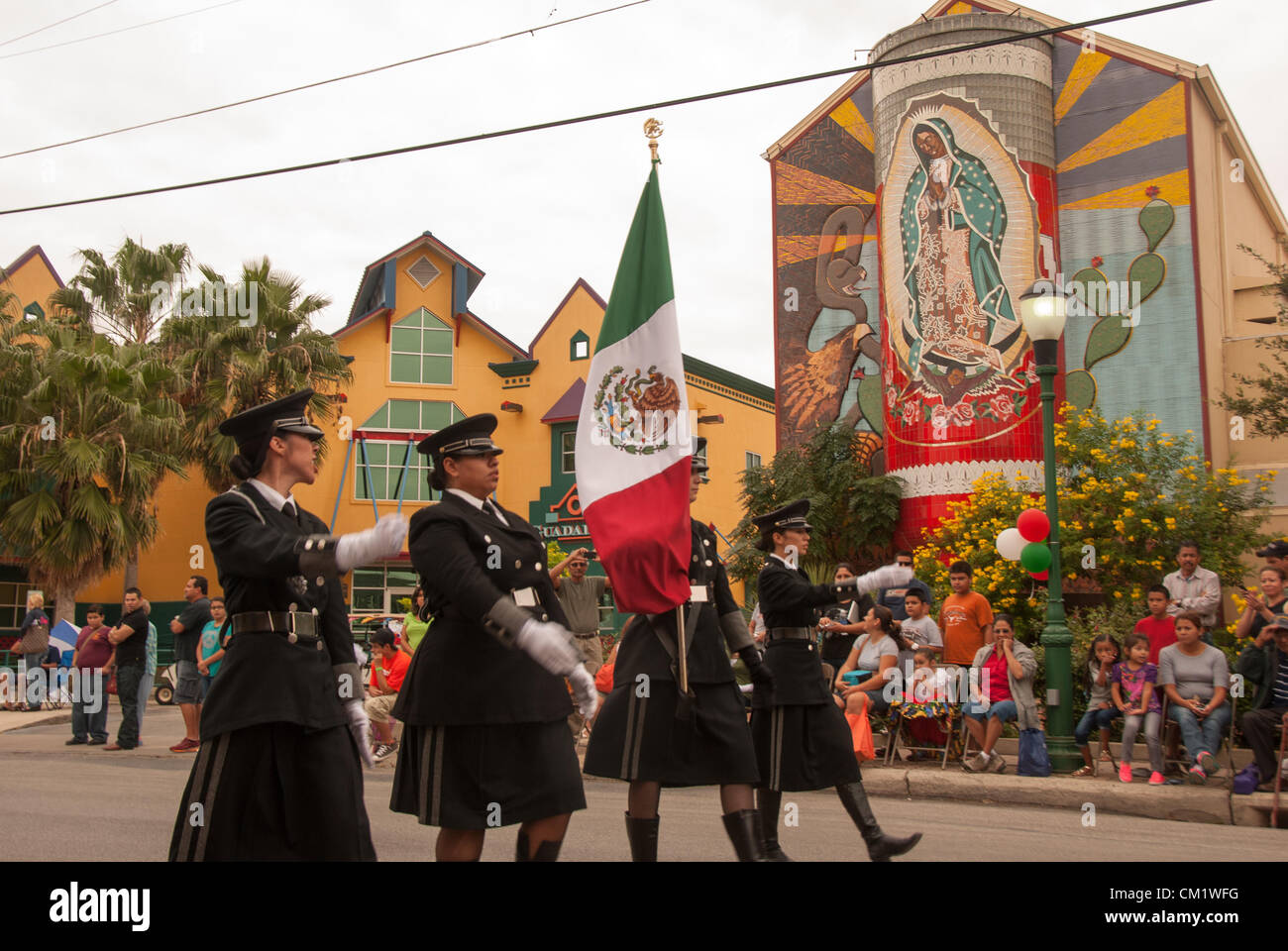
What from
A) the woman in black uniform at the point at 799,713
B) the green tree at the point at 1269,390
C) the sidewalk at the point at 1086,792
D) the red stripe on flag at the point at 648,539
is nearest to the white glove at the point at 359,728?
the red stripe on flag at the point at 648,539

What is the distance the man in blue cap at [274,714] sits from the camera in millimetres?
4113

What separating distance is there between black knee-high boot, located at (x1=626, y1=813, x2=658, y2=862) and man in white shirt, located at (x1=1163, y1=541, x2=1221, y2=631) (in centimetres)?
767

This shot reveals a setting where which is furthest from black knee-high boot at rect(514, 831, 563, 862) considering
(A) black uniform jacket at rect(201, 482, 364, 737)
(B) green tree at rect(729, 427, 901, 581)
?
(B) green tree at rect(729, 427, 901, 581)

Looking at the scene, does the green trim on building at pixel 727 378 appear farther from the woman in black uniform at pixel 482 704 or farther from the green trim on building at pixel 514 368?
the woman in black uniform at pixel 482 704

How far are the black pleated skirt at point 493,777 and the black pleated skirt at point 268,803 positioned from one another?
0.46m

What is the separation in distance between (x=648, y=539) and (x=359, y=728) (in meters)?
1.88

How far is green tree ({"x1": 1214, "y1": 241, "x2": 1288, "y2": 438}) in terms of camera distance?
1970cm

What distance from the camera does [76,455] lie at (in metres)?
23.2

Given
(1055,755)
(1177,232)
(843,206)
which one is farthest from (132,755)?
(1177,232)

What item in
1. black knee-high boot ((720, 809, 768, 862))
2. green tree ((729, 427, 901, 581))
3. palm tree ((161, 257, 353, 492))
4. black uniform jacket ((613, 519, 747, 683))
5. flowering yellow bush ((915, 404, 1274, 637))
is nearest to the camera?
black knee-high boot ((720, 809, 768, 862))

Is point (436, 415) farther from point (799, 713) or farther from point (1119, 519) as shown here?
point (799, 713)

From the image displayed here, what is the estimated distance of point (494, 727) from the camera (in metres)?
4.63

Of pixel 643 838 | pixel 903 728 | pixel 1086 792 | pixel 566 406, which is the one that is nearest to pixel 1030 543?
pixel 903 728

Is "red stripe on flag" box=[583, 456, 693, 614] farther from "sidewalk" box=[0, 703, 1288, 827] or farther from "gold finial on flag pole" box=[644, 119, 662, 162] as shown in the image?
"sidewalk" box=[0, 703, 1288, 827]
